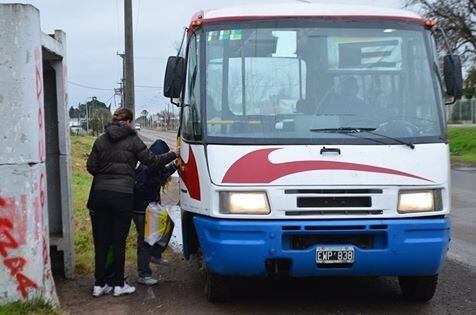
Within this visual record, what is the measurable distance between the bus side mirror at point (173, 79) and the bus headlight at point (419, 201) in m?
2.33

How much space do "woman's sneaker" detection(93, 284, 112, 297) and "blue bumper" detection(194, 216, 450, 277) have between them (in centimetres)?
153

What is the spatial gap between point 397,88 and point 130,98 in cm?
1251

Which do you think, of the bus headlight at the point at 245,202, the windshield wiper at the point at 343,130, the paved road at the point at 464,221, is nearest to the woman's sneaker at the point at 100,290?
the bus headlight at the point at 245,202

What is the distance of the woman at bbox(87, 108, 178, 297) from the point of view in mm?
6078

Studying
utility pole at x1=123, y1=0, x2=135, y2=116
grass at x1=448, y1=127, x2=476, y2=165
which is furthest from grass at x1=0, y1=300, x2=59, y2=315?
grass at x1=448, y1=127, x2=476, y2=165

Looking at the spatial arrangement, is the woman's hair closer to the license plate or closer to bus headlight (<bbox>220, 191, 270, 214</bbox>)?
bus headlight (<bbox>220, 191, 270, 214</bbox>)

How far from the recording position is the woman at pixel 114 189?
239 inches

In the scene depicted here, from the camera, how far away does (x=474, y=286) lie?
6574 millimetres

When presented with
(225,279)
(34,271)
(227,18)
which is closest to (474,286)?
(225,279)

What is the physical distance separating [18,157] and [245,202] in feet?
6.08

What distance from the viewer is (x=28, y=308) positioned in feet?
16.9

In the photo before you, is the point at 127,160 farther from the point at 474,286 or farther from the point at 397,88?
the point at 474,286

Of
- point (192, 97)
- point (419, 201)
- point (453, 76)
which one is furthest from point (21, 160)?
point (453, 76)

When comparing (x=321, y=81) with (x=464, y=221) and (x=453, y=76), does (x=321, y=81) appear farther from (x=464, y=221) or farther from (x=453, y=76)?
(x=464, y=221)
